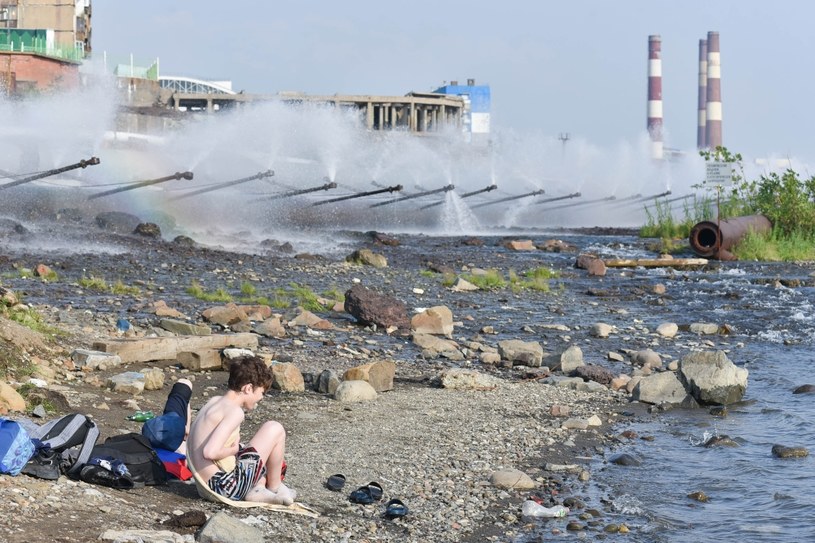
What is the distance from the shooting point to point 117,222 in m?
32.4

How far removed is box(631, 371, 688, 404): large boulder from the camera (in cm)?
1291

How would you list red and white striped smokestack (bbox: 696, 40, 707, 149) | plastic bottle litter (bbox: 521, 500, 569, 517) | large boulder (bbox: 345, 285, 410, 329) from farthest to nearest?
red and white striped smokestack (bbox: 696, 40, 707, 149)
large boulder (bbox: 345, 285, 410, 329)
plastic bottle litter (bbox: 521, 500, 569, 517)

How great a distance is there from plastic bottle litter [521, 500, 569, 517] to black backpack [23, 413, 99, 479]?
3068 mm

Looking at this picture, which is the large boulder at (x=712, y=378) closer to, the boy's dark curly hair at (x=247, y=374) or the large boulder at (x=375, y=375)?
the large boulder at (x=375, y=375)

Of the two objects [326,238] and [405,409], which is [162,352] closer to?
[405,409]

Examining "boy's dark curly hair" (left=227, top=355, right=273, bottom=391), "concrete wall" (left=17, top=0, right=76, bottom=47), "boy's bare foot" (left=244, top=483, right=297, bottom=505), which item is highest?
"concrete wall" (left=17, top=0, right=76, bottom=47)

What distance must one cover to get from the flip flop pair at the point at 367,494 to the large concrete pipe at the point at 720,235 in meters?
26.4

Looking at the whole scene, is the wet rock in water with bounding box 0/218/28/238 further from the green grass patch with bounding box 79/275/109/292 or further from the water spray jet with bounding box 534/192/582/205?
the water spray jet with bounding box 534/192/582/205

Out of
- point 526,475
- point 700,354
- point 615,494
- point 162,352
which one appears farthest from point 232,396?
point 700,354

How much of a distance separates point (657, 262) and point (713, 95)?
115 meters

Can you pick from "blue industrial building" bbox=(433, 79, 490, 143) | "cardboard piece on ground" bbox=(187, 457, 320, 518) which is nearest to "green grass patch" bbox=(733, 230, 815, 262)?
"cardboard piece on ground" bbox=(187, 457, 320, 518)

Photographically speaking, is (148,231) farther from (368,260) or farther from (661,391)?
(661,391)

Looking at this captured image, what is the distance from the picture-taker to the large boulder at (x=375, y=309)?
57.0 feet

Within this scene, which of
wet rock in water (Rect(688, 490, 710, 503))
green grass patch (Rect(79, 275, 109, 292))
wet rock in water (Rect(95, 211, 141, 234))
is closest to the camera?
wet rock in water (Rect(688, 490, 710, 503))
